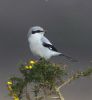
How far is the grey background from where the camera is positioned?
9.65 m

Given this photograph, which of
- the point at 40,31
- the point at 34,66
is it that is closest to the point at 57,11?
the point at 40,31

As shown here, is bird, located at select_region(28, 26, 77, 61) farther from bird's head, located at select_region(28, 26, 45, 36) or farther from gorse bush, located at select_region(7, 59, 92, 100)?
gorse bush, located at select_region(7, 59, 92, 100)

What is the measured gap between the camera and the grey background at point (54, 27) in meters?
9.65

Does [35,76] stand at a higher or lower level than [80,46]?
lower

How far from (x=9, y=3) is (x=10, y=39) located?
232 cm

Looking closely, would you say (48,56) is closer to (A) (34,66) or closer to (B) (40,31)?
(B) (40,31)

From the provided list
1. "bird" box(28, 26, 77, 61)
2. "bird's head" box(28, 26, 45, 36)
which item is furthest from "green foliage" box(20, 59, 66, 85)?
"bird" box(28, 26, 77, 61)

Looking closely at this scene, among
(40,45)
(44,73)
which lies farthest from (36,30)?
(44,73)

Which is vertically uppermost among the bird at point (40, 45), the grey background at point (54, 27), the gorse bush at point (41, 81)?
the grey background at point (54, 27)

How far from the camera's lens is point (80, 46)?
10.8 meters

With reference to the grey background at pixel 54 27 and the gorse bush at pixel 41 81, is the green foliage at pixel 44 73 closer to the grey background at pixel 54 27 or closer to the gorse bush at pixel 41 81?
the gorse bush at pixel 41 81

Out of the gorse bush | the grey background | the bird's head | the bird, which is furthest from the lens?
the grey background

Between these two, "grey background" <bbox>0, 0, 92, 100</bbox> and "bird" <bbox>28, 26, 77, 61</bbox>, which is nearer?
"bird" <bbox>28, 26, 77, 61</bbox>

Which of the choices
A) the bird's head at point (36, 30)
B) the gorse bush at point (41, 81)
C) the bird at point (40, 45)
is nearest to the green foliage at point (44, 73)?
the gorse bush at point (41, 81)
